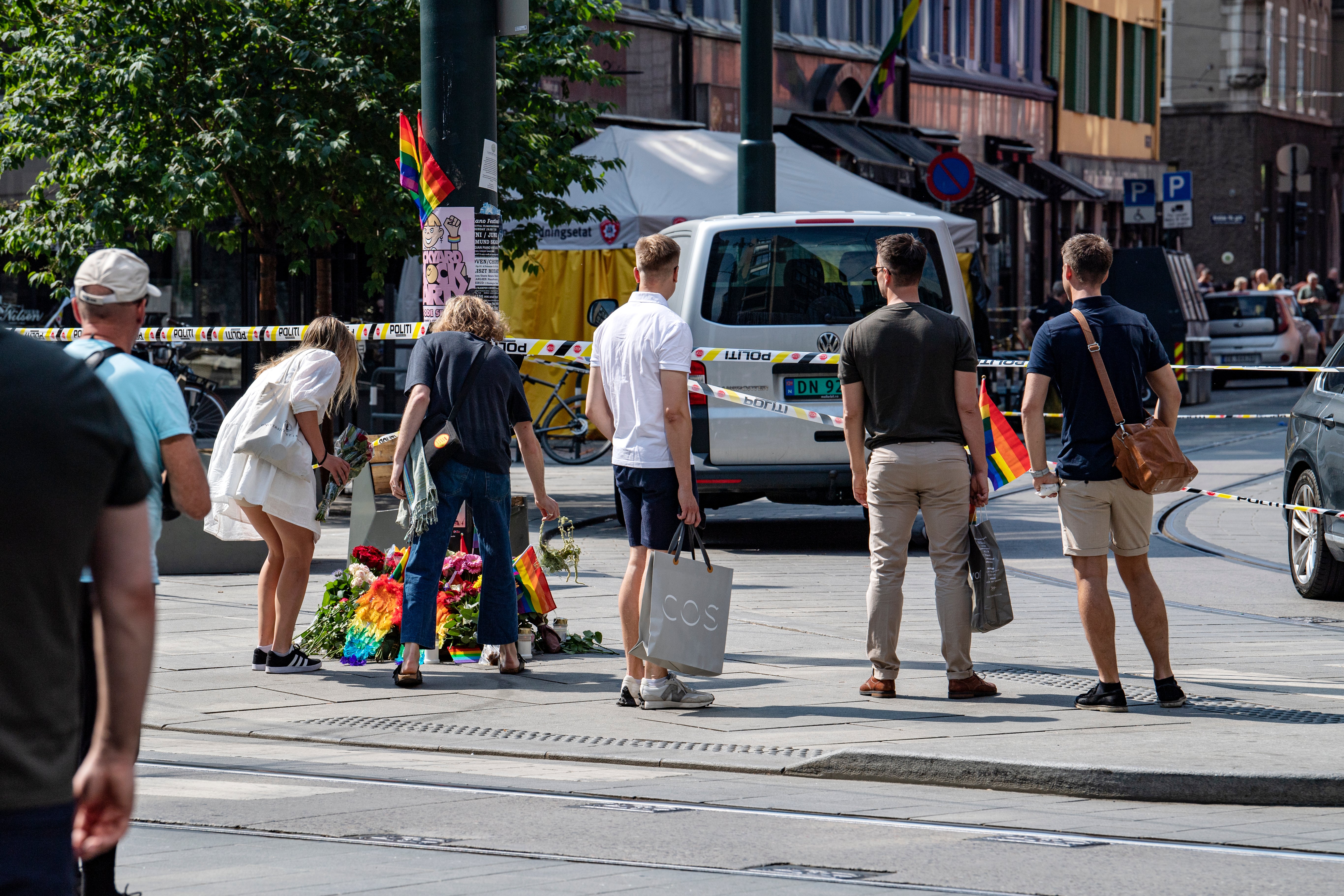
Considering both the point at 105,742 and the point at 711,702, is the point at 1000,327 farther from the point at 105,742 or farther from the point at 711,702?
the point at 105,742

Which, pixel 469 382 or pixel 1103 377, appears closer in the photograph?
pixel 1103 377

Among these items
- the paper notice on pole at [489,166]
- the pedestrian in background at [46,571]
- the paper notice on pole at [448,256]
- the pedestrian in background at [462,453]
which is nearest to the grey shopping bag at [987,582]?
the pedestrian in background at [462,453]

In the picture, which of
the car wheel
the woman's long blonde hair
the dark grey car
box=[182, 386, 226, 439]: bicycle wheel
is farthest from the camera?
box=[182, 386, 226, 439]: bicycle wheel

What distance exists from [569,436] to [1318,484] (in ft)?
33.3

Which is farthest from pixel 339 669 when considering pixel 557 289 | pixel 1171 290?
pixel 1171 290

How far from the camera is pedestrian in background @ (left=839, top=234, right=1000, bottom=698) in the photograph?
7.66 meters

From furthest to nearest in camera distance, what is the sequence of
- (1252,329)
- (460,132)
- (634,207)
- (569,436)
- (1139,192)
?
(1139,192), (1252,329), (634,207), (569,436), (460,132)

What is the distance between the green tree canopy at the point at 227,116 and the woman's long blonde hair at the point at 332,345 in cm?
548

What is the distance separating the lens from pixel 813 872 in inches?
206

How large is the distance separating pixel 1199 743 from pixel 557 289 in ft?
55.0

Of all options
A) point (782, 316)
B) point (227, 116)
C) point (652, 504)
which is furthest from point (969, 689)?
point (227, 116)

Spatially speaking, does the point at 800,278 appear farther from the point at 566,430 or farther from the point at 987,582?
the point at 566,430

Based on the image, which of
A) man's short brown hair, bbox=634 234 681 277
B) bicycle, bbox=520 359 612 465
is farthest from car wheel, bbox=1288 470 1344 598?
bicycle, bbox=520 359 612 465

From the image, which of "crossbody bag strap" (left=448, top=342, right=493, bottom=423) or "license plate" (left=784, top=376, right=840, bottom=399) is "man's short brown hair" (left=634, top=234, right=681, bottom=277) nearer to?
"crossbody bag strap" (left=448, top=342, right=493, bottom=423)
